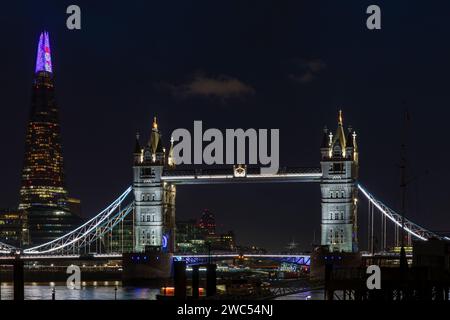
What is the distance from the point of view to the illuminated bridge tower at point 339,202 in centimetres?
13612

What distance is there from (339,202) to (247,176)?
1175cm

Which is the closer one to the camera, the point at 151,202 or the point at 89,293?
the point at 89,293

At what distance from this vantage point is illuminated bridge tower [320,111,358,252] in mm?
136125

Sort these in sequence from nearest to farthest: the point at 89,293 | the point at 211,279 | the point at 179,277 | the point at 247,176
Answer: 1. the point at 179,277
2. the point at 211,279
3. the point at 89,293
4. the point at 247,176

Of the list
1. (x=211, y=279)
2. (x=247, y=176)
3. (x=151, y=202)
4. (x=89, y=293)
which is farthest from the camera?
(x=151, y=202)

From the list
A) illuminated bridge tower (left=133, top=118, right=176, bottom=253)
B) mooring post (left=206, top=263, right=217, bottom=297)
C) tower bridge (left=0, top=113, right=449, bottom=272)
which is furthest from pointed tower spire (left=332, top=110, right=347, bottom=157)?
mooring post (left=206, top=263, right=217, bottom=297)

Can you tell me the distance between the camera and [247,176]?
13588 centimetres

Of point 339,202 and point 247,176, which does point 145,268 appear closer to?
point 247,176

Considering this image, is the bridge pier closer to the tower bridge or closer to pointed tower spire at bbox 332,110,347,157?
the tower bridge

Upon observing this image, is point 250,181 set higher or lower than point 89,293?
higher

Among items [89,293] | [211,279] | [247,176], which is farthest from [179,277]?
[247,176]

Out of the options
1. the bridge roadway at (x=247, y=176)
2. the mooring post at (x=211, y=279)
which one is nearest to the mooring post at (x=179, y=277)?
the mooring post at (x=211, y=279)
